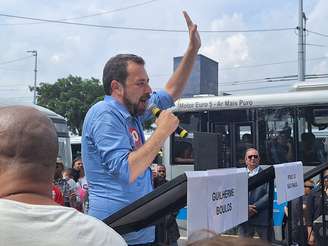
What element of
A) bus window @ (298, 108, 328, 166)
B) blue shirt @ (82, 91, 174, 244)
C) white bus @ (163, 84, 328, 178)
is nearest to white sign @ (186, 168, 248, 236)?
blue shirt @ (82, 91, 174, 244)

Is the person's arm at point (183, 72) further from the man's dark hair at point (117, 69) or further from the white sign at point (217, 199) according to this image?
the white sign at point (217, 199)

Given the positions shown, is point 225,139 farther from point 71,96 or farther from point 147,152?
point 71,96

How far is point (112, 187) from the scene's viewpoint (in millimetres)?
2498

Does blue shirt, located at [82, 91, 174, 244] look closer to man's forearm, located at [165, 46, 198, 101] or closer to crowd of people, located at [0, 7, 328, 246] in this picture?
crowd of people, located at [0, 7, 328, 246]

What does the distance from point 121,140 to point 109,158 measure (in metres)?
0.10

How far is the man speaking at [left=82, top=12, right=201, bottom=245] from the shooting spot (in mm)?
2328

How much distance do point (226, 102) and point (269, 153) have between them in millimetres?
1350

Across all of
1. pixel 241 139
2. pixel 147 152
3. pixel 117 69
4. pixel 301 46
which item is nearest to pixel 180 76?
pixel 117 69

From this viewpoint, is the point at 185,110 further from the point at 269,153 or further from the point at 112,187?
the point at 112,187

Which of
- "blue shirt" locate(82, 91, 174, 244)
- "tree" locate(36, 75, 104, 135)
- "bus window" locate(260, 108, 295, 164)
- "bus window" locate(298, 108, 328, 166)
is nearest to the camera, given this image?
"blue shirt" locate(82, 91, 174, 244)

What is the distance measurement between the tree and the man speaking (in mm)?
39482

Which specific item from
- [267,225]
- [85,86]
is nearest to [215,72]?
[267,225]

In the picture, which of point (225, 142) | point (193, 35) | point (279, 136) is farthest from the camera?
point (225, 142)

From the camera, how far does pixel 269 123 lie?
403 inches
